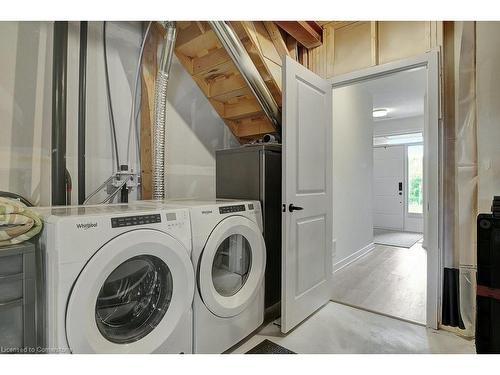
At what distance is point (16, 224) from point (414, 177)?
6.73m

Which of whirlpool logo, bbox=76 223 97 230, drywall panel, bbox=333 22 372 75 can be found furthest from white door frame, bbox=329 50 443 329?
whirlpool logo, bbox=76 223 97 230

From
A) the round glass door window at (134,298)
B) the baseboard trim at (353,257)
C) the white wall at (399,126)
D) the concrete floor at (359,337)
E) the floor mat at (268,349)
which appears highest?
the white wall at (399,126)

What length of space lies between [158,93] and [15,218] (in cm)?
126

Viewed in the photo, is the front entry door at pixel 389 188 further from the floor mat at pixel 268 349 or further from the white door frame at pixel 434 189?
the floor mat at pixel 268 349

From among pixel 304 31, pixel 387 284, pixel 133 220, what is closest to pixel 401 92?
pixel 304 31

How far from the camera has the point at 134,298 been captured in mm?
1323

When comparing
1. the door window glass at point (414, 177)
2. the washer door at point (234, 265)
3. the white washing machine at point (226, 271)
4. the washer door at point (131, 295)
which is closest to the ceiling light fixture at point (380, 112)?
the door window glass at point (414, 177)

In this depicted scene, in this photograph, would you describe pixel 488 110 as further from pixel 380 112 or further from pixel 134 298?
pixel 380 112

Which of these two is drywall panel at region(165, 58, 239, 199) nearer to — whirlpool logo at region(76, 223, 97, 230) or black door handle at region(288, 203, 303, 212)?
black door handle at region(288, 203, 303, 212)

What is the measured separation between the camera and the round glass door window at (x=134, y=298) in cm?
121

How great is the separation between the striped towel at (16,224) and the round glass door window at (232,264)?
3.17 ft

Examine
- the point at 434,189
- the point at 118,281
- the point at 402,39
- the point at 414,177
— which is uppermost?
the point at 402,39
